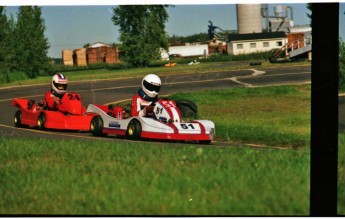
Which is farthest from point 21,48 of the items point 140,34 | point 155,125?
point 155,125

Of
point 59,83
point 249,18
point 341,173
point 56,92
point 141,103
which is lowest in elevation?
point 341,173

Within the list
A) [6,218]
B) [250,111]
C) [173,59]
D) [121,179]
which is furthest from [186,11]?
[6,218]

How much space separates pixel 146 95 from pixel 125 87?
28 centimetres

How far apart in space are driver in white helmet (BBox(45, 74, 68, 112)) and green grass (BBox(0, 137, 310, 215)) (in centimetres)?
67

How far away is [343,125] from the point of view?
866 centimetres

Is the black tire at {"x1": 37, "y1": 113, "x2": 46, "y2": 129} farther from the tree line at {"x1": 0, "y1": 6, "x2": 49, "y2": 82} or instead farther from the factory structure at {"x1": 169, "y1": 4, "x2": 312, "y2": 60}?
the factory structure at {"x1": 169, "y1": 4, "x2": 312, "y2": 60}

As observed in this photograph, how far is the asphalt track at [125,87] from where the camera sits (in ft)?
29.4

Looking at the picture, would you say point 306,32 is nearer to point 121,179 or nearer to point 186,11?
point 186,11

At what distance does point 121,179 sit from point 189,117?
52.5 inches

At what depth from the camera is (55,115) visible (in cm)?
912

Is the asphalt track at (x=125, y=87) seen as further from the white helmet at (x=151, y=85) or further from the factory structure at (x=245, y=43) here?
the factory structure at (x=245, y=43)

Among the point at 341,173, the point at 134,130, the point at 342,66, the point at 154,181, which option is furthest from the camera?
the point at 134,130

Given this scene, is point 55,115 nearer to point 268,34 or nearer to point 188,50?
point 188,50

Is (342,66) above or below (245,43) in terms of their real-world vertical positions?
below
